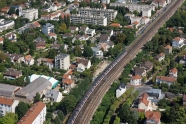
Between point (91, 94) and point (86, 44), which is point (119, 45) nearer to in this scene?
point (86, 44)

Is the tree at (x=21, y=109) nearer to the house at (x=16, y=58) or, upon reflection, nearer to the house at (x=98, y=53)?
the house at (x=16, y=58)

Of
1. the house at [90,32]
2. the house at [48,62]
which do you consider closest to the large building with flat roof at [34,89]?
the house at [48,62]

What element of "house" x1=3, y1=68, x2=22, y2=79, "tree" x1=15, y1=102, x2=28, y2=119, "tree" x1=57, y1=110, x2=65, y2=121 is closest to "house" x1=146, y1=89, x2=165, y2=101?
"tree" x1=57, y1=110, x2=65, y2=121

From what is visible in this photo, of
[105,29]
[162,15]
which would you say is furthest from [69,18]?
[162,15]

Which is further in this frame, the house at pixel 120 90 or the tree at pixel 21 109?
the house at pixel 120 90

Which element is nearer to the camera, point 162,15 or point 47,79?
point 47,79

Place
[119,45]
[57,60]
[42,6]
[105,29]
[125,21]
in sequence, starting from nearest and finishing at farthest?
[57,60]
[119,45]
[105,29]
[125,21]
[42,6]

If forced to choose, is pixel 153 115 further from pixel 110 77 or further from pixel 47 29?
pixel 47 29
